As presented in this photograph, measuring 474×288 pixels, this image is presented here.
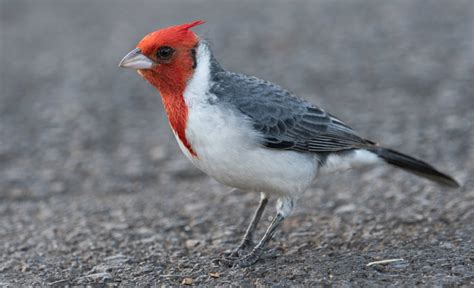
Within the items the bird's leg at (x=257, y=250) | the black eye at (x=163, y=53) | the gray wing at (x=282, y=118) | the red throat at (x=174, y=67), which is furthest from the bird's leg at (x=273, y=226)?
the black eye at (x=163, y=53)

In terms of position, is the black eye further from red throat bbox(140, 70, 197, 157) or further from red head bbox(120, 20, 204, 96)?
red throat bbox(140, 70, 197, 157)

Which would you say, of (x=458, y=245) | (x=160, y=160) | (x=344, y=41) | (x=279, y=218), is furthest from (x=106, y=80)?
(x=458, y=245)

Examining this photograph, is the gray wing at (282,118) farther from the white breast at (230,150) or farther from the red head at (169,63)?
the red head at (169,63)

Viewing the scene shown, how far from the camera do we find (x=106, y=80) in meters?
9.48

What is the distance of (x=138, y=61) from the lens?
15.0 feet

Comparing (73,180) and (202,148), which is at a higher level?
(202,148)

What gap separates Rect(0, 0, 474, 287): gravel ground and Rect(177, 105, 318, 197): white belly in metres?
0.58

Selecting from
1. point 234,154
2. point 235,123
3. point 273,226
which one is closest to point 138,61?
point 235,123

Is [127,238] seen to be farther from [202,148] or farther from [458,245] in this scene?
[458,245]

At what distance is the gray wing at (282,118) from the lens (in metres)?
4.63

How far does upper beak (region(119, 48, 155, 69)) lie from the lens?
14.9ft

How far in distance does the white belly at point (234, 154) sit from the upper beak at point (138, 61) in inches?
16.4

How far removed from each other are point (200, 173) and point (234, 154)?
2.56 metres

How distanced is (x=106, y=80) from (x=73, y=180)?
2869mm
